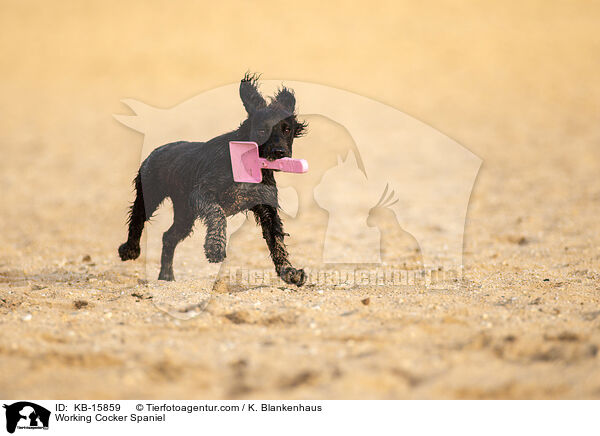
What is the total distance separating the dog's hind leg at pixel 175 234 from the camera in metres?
7.08

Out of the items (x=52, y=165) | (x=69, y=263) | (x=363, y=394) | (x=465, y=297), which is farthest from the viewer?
(x=52, y=165)

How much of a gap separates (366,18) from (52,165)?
18763 mm

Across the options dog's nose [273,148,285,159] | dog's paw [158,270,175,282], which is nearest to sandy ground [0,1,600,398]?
dog's paw [158,270,175,282]

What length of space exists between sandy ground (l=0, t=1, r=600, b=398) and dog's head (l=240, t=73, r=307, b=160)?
140 centimetres

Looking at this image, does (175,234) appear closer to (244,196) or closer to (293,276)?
(244,196)

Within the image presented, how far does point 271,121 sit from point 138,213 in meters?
2.09

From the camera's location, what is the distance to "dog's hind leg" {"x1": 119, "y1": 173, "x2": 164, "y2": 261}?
23.0 ft

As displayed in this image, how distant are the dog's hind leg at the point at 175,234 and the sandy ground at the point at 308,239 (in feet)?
1.32

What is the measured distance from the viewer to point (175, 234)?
7.25 meters

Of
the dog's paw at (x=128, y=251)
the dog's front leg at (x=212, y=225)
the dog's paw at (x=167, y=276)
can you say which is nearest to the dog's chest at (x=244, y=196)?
the dog's front leg at (x=212, y=225)

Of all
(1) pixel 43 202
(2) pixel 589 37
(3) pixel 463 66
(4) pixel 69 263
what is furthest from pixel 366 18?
(4) pixel 69 263
